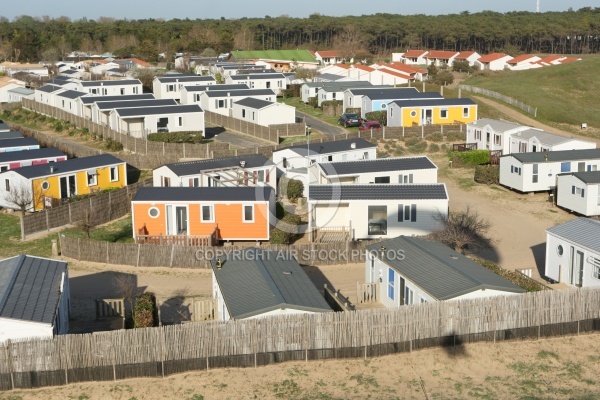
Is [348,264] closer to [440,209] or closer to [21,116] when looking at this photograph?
[440,209]

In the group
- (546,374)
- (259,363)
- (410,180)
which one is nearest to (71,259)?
(259,363)

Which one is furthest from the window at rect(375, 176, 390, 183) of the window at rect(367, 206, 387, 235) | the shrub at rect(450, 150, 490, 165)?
the shrub at rect(450, 150, 490, 165)

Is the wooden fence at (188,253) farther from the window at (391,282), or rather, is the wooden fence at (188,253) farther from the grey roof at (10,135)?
the grey roof at (10,135)

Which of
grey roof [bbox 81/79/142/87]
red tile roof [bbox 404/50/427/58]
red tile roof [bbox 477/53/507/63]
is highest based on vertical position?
red tile roof [bbox 404/50/427/58]

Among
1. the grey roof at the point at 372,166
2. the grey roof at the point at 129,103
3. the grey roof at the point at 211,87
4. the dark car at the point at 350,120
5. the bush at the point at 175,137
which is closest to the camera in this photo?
the grey roof at the point at 372,166

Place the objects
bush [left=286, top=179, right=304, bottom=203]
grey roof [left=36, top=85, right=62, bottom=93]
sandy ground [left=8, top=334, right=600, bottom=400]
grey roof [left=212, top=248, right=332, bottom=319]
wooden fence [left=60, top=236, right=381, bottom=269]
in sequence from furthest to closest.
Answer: grey roof [left=36, top=85, right=62, bottom=93] < bush [left=286, top=179, right=304, bottom=203] < wooden fence [left=60, top=236, right=381, bottom=269] < grey roof [left=212, top=248, right=332, bottom=319] < sandy ground [left=8, top=334, right=600, bottom=400]

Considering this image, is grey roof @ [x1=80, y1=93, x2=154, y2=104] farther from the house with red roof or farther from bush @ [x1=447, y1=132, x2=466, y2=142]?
the house with red roof

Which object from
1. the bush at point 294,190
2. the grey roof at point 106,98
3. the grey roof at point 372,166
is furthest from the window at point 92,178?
the grey roof at point 106,98
